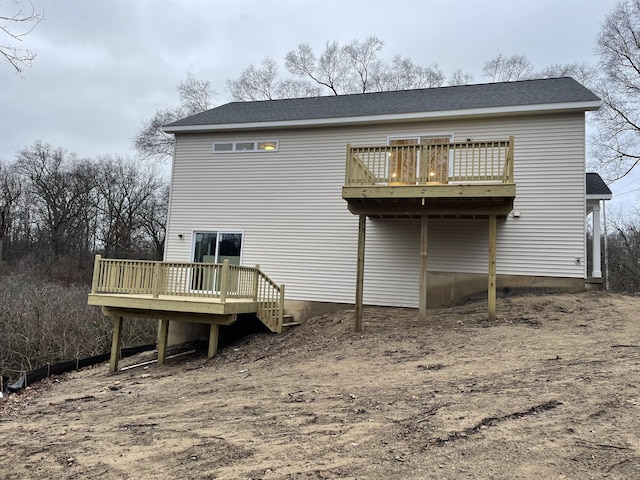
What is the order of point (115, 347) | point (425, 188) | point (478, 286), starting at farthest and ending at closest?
point (478, 286) < point (115, 347) < point (425, 188)

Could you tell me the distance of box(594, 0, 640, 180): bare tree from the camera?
19.6 meters

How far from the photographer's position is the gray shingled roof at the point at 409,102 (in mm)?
10714

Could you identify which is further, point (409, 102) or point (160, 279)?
point (409, 102)

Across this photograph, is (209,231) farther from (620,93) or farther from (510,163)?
(620,93)

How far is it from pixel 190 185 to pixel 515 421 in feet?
35.6

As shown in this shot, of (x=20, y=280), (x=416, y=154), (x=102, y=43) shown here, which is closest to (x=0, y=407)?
(x=102, y=43)

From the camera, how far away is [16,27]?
3.34 metres

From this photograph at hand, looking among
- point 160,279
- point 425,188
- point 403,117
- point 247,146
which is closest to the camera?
point 425,188

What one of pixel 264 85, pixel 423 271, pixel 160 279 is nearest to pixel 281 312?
pixel 160 279

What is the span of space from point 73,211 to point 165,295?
2641cm

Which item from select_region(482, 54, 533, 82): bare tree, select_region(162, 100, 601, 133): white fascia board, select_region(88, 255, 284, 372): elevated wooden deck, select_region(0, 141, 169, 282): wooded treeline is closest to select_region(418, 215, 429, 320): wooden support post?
select_region(162, 100, 601, 133): white fascia board

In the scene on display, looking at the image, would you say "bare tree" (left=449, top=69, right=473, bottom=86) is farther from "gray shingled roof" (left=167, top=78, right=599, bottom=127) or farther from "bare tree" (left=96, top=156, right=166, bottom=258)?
"bare tree" (left=96, top=156, right=166, bottom=258)

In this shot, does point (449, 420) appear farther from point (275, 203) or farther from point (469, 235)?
point (275, 203)

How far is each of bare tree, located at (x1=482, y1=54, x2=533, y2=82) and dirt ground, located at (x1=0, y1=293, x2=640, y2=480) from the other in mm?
20872
